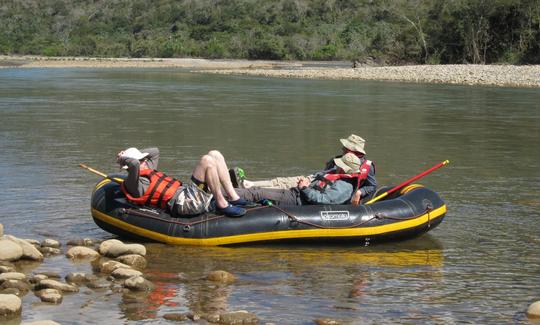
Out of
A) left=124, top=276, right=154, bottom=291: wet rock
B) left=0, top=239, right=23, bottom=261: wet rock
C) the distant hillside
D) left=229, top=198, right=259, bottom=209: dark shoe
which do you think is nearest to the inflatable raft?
left=229, top=198, right=259, bottom=209: dark shoe

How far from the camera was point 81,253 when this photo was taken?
807cm

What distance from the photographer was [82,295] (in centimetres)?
695

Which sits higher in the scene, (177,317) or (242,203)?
(242,203)

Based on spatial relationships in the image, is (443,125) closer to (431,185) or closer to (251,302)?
(431,185)

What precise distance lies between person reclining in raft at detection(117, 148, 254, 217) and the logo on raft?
0.70 m

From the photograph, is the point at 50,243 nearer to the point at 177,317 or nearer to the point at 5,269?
the point at 5,269

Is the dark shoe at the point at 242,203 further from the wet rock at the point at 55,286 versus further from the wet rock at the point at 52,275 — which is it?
the wet rock at the point at 55,286

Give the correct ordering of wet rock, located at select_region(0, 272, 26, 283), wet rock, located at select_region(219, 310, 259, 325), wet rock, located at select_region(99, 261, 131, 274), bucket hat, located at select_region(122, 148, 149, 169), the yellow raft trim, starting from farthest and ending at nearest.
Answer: the yellow raft trim, bucket hat, located at select_region(122, 148, 149, 169), wet rock, located at select_region(99, 261, 131, 274), wet rock, located at select_region(0, 272, 26, 283), wet rock, located at select_region(219, 310, 259, 325)

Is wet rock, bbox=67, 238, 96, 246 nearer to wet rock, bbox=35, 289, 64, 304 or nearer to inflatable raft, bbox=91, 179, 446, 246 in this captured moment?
inflatable raft, bbox=91, 179, 446, 246

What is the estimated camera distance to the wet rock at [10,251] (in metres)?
7.76

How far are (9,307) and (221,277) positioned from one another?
1.77 metres

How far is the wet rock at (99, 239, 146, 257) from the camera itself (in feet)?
26.5

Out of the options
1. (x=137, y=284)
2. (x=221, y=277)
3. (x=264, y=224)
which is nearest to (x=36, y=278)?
(x=137, y=284)

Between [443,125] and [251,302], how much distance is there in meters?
14.4
